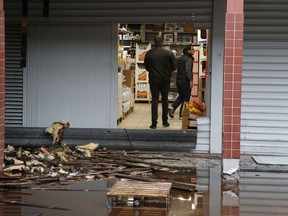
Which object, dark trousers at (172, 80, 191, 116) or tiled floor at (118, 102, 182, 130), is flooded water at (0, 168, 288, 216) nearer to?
tiled floor at (118, 102, 182, 130)

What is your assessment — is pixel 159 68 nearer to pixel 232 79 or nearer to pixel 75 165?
pixel 75 165

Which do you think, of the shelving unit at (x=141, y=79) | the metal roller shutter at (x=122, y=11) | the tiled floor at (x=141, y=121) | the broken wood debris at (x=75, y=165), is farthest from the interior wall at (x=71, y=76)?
the shelving unit at (x=141, y=79)

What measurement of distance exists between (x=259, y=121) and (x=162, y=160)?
2567 millimetres

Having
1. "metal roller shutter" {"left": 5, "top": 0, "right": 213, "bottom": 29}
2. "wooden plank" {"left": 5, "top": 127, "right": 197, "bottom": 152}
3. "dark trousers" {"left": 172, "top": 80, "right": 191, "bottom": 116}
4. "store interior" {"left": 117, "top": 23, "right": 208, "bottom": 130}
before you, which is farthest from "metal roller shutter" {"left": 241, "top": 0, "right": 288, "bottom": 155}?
"store interior" {"left": 117, "top": 23, "right": 208, "bottom": 130}

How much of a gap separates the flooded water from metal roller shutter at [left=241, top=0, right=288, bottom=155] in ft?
9.19

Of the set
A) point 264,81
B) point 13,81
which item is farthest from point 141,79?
point 264,81

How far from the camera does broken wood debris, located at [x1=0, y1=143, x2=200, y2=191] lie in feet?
36.8

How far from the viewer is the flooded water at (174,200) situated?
30.1 ft

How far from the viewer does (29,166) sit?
12.0m

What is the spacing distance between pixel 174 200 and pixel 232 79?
276 centimetres

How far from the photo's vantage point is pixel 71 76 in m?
15.6

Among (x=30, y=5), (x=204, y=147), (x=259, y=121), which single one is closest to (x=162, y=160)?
(x=204, y=147)

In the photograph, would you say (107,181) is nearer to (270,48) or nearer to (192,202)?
(192,202)

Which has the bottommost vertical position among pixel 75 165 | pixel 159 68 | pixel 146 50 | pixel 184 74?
pixel 75 165
